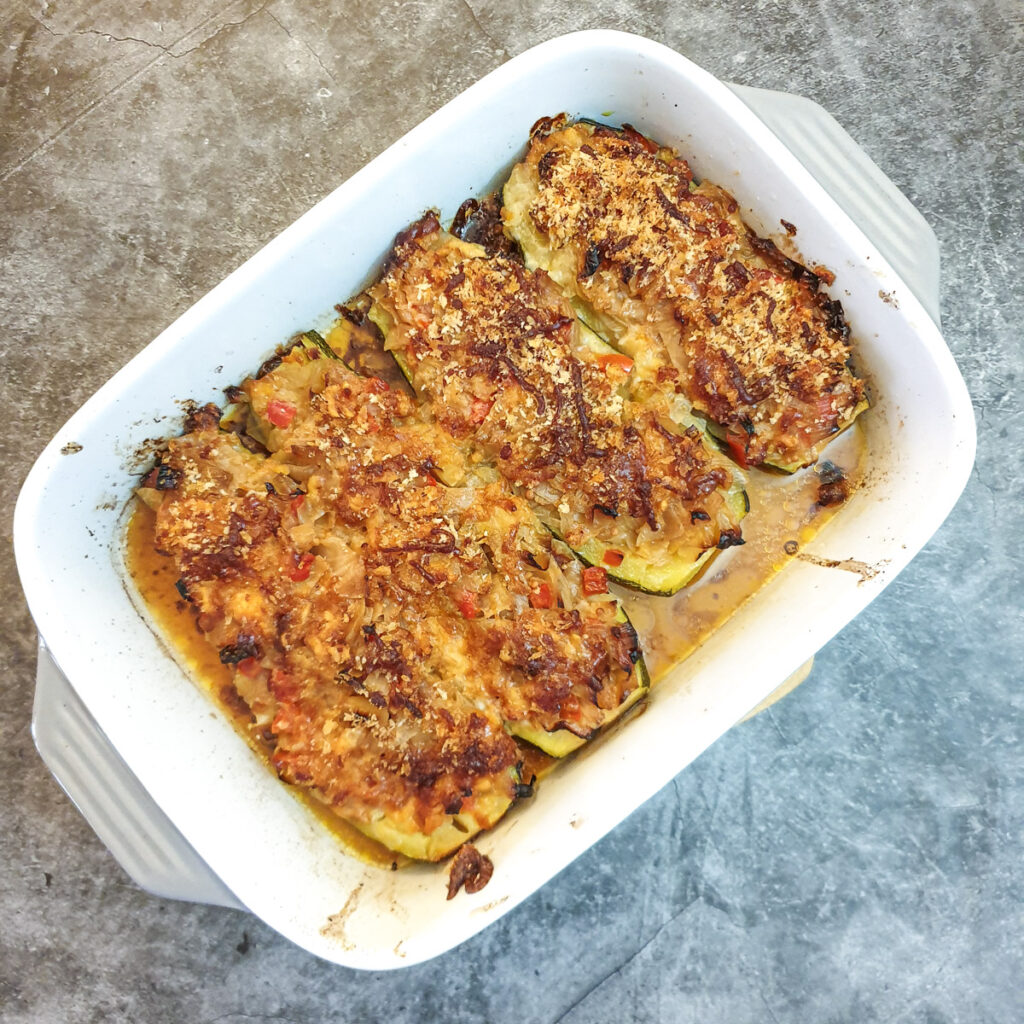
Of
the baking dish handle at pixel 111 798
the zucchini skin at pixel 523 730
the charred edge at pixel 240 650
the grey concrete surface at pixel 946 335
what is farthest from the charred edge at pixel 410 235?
the baking dish handle at pixel 111 798

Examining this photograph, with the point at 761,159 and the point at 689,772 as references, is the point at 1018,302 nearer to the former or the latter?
the point at 761,159

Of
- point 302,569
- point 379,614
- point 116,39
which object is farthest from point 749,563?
point 116,39

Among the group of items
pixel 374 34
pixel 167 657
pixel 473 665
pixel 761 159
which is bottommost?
pixel 473 665

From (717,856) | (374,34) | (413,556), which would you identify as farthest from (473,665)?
(374,34)

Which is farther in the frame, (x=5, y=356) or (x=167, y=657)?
(x=5, y=356)

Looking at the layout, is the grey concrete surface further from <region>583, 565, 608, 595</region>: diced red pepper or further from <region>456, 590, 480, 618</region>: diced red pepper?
<region>456, 590, 480, 618</region>: diced red pepper

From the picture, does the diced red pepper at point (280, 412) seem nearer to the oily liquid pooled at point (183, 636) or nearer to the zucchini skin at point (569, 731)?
the oily liquid pooled at point (183, 636)

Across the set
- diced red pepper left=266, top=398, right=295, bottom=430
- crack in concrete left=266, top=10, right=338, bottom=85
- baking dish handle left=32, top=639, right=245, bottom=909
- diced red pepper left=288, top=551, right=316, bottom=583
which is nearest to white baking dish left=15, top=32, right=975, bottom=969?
baking dish handle left=32, top=639, right=245, bottom=909

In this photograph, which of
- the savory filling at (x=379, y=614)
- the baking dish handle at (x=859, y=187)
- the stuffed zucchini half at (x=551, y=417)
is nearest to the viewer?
the savory filling at (x=379, y=614)
